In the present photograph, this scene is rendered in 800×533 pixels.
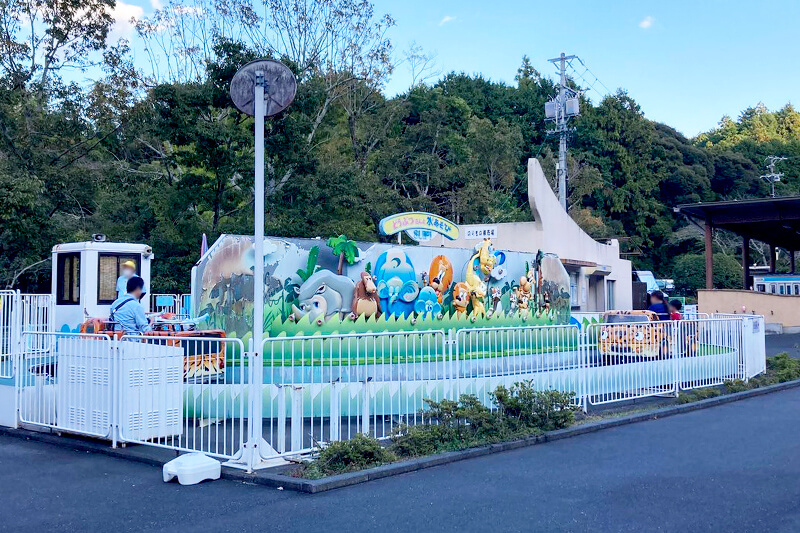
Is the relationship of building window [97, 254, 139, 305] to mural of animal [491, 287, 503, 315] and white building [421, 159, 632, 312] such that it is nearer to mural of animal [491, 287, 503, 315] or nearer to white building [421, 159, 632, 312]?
mural of animal [491, 287, 503, 315]

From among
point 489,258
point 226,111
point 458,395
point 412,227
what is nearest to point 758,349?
point 489,258

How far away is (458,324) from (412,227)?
2.39m

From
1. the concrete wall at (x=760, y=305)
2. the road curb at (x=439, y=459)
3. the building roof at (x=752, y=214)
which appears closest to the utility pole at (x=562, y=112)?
the building roof at (x=752, y=214)

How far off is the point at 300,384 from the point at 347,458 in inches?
46.3

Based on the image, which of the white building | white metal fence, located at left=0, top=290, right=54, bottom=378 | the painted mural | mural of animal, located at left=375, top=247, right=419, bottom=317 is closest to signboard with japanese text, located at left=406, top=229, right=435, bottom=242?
the painted mural

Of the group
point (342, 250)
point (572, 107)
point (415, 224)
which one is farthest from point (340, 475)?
point (572, 107)

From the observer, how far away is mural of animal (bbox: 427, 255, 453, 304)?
16359 mm

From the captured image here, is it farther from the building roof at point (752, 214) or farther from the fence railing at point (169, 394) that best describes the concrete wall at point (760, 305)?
the fence railing at point (169, 394)

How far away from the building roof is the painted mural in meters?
21.0

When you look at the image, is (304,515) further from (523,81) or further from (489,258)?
(523,81)

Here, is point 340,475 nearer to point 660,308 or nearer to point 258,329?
point 258,329

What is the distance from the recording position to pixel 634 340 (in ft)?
43.0

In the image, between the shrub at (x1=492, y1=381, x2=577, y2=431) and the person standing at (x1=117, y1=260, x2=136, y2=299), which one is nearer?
the shrub at (x1=492, y1=381, x2=577, y2=431)

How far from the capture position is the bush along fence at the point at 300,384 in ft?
29.1
